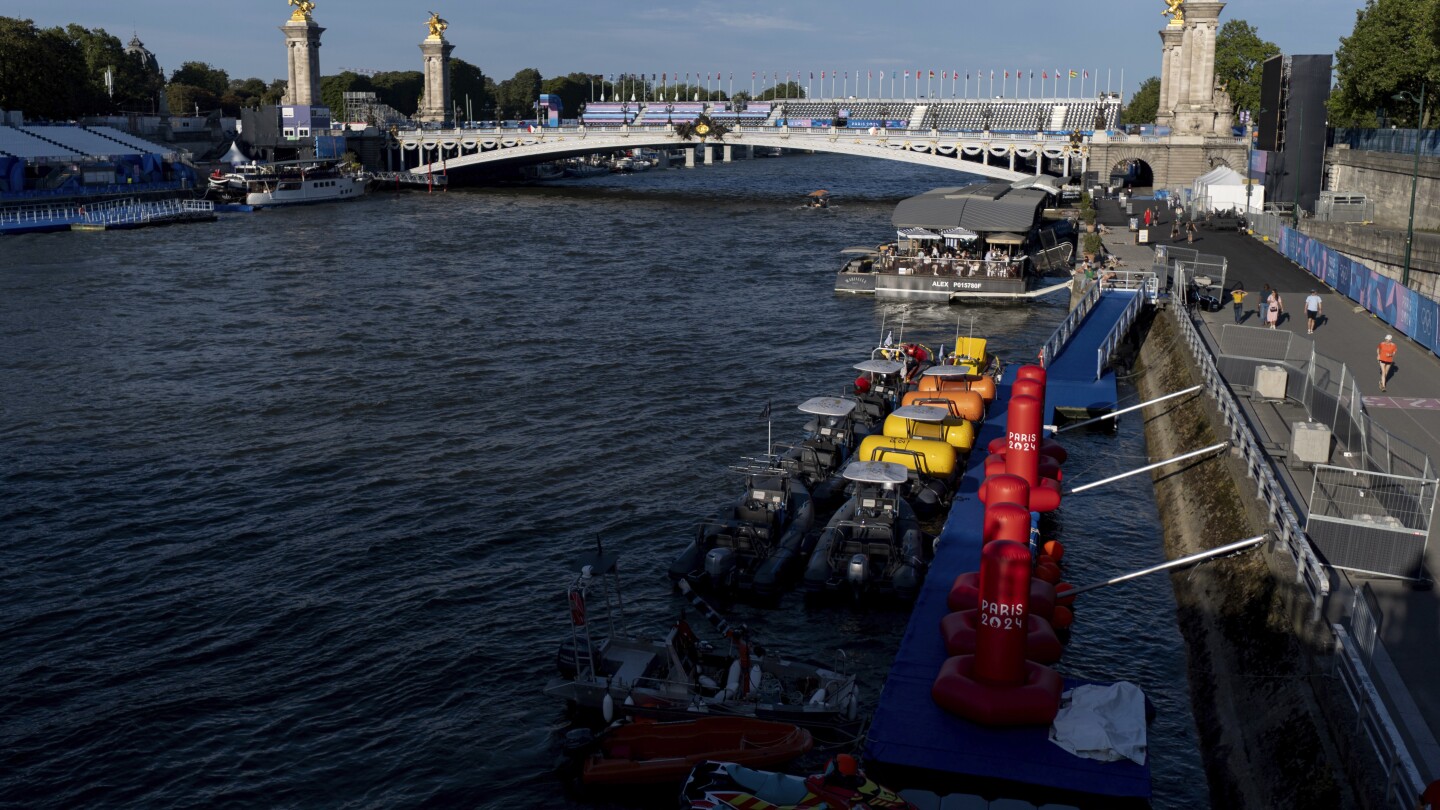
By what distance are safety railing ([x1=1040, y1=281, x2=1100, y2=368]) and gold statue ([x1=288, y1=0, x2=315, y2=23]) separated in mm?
109891

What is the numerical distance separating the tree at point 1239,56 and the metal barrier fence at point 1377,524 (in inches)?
4489

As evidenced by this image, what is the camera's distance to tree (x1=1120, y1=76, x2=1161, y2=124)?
172m

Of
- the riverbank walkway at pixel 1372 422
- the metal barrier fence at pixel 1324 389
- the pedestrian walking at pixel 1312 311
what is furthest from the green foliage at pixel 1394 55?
the metal barrier fence at pixel 1324 389

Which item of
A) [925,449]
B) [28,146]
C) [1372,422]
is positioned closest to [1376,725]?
[1372,422]

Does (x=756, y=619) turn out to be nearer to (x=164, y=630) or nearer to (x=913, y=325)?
(x=164, y=630)

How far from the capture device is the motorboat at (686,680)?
19500 mm

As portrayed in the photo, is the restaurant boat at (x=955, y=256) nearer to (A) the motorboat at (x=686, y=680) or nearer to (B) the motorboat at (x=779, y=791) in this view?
(A) the motorboat at (x=686, y=680)

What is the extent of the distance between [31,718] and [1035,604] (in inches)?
648

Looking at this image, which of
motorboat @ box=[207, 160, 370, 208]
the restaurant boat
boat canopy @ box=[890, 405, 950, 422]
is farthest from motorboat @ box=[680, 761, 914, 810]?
motorboat @ box=[207, 160, 370, 208]

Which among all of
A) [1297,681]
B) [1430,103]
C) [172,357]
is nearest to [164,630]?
[1297,681]

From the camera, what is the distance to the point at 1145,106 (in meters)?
176

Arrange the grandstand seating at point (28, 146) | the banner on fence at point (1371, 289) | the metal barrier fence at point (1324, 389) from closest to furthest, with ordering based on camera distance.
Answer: the metal barrier fence at point (1324, 389) → the banner on fence at point (1371, 289) → the grandstand seating at point (28, 146)

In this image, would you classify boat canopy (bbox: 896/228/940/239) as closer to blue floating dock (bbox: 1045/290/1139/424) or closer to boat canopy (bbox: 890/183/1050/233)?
boat canopy (bbox: 890/183/1050/233)

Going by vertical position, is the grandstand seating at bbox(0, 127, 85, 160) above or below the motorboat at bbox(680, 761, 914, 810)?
above
